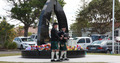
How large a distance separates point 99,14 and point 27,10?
1329 cm

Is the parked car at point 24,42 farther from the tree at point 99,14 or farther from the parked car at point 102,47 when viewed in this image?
the tree at point 99,14

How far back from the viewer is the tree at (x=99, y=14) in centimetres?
4831

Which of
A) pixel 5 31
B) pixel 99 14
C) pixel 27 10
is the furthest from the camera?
pixel 99 14

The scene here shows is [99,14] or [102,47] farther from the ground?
[99,14]

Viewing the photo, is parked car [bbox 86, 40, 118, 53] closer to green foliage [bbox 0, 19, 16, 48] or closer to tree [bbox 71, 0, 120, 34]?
green foliage [bbox 0, 19, 16, 48]

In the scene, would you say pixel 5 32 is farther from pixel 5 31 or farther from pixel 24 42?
pixel 24 42

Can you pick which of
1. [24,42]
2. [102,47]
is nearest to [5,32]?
[24,42]

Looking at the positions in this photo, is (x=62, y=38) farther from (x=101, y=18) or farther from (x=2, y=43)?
(x=101, y=18)

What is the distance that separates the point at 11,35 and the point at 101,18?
51.7 feet

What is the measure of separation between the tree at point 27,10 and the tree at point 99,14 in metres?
7.06

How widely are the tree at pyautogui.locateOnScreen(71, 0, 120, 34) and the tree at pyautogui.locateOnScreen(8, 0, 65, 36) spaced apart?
7064mm

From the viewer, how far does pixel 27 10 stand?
138ft

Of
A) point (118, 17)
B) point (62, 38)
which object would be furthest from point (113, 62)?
point (118, 17)

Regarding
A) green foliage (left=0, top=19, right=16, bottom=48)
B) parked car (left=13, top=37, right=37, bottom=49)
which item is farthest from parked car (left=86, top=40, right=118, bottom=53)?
green foliage (left=0, top=19, right=16, bottom=48)
